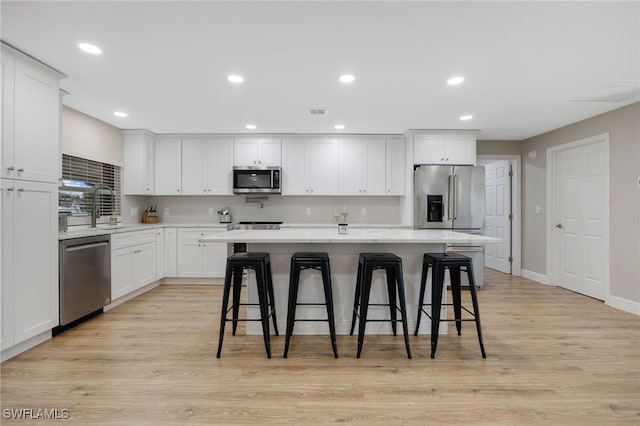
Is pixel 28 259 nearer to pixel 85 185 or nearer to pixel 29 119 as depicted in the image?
pixel 29 119

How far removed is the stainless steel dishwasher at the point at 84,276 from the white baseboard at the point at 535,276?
590 centimetres

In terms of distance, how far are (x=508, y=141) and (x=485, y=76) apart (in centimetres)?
310

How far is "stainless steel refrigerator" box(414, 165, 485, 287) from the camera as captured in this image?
14.9 feet

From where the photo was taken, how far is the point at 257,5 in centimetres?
182

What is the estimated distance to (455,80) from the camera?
282 centimetres

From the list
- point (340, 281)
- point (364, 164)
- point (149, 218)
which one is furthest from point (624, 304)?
point (149, 218)

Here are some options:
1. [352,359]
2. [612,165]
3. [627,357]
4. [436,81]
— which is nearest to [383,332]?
[352,359]

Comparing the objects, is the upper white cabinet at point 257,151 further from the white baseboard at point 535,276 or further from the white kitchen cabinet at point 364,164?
the white baseboard at point 535,276

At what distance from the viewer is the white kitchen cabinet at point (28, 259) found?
2242 mm

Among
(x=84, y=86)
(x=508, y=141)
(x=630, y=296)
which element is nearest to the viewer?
(x=84, y=86)

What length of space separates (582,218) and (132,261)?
5.91 meters

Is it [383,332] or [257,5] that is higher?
[257,5]

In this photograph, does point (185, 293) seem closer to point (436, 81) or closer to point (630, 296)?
point (436, 81)

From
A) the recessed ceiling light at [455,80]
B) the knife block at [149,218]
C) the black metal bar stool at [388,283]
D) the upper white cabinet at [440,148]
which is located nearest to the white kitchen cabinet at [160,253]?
the knife block at [149,218]
